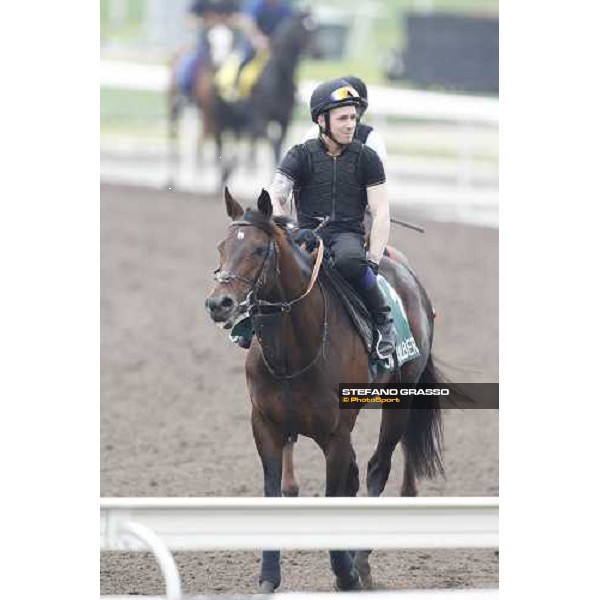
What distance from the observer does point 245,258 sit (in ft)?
17.1

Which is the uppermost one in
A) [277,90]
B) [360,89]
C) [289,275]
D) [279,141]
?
[277,90]

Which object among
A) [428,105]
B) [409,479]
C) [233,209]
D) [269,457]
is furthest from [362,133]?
[428,105]

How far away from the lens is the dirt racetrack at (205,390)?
21.9 feet

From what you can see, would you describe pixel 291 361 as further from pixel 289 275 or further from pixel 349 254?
pixel 349 254

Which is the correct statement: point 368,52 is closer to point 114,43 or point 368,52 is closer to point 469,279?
point 114,43

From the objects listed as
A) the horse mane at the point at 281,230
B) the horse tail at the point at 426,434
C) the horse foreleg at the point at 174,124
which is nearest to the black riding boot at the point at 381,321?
the horse mane at the point at 281,230

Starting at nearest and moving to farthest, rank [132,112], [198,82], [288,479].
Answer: [288,479], [198,82], [132,112]

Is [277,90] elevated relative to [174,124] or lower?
elevated

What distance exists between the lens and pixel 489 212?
1720 cm

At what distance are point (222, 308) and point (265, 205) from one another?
42 centimetres

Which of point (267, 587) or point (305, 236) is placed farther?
point (267, 587)

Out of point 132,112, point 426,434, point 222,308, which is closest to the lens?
point 222,308

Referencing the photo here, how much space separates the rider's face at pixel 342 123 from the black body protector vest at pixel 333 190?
0.12 feet
